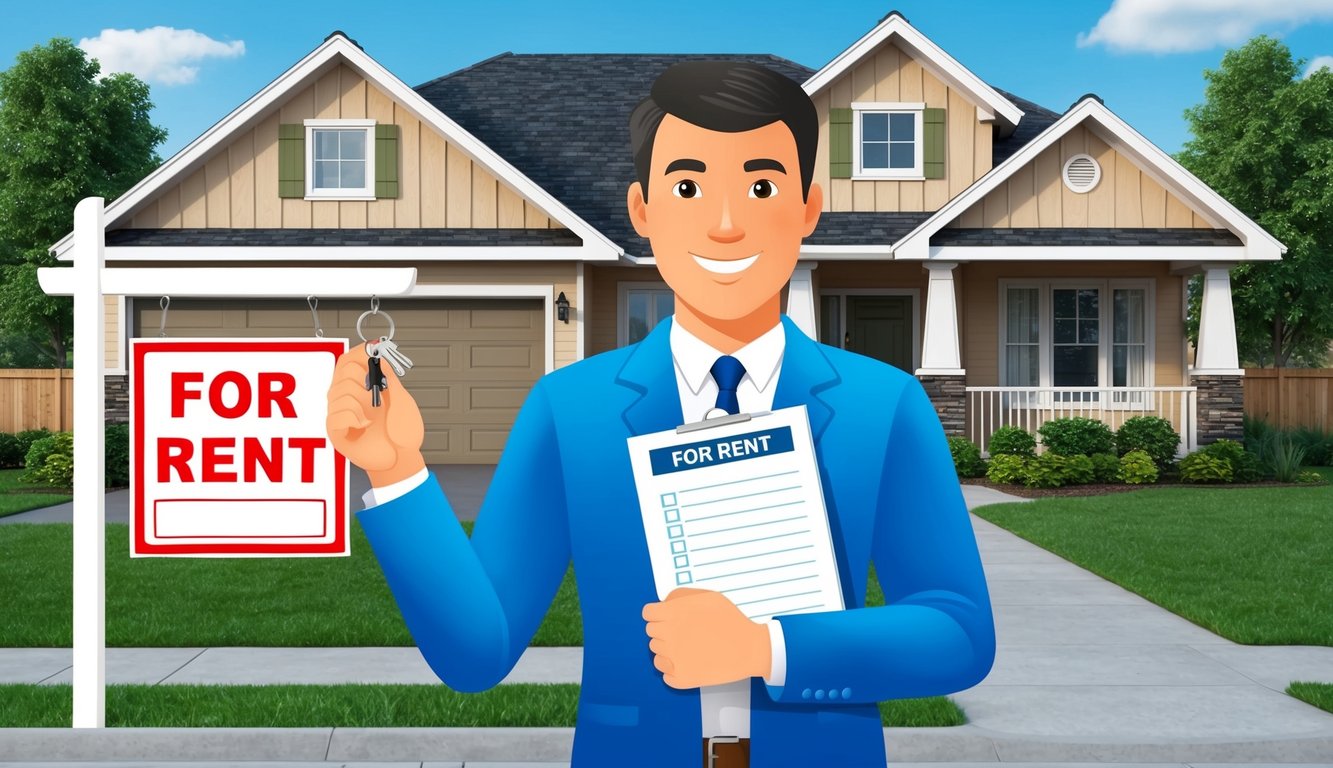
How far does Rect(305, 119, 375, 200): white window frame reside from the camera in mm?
17656

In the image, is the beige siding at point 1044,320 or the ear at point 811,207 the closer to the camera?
the ear at point 811,207

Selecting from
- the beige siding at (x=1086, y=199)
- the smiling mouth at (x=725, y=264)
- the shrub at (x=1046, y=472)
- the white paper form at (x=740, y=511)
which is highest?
the beige siding at (x=1086, y=199)

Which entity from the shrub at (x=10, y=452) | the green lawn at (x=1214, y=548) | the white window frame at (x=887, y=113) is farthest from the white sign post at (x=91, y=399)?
the shrub at (x=10, y=452)

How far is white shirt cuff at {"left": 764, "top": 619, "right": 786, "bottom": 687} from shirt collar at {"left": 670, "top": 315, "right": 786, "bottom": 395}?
1.23ft

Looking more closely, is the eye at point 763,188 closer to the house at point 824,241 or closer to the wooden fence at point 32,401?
the house at point 824,241

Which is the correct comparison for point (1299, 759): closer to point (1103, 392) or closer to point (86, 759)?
point (86, 759)

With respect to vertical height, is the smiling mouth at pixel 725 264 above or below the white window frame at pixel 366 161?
below

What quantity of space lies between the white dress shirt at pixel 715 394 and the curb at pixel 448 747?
3.58 metres

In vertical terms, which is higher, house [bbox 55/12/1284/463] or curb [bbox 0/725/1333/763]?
house [bbox 55/12/1284/463]

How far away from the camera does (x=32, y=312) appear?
32719 mm

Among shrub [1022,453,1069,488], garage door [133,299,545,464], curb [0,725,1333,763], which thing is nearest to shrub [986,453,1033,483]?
shrub [1022,453,1069,488]

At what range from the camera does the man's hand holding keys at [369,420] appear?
1.83 metres

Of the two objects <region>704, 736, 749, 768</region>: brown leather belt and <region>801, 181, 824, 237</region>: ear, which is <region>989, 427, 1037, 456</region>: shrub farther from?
<region>704, 736, 749, 768</region>: brown leather belt

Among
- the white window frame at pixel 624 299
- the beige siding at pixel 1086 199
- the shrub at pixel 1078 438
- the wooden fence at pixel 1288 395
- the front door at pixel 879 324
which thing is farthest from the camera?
the wooden fence at pixel 1288 395
